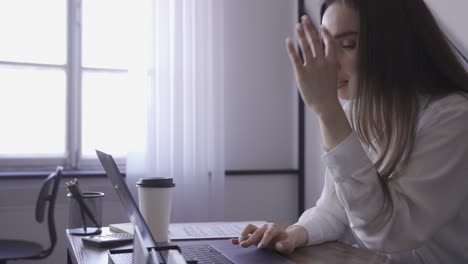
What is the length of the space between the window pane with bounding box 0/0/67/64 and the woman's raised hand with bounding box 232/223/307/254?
2.22 metres

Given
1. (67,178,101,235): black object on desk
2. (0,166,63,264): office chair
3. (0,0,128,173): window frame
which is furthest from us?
(0,0,128,173): window frame

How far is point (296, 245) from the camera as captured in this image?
113 centimetres

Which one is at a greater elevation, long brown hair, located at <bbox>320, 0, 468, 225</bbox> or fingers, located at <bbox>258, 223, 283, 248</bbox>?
long brown hair, located at <bbox>320, 0, 468, 225</bbox>

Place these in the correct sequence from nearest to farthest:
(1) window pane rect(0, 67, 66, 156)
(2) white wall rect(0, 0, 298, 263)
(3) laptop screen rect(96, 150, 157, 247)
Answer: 1. (3) laptop screen rect(96, 150, 157, 247)
2. (1) window pane rect(0, 67, 66, 156)
3. (2) white wall rect(0, 0, 298, 263)

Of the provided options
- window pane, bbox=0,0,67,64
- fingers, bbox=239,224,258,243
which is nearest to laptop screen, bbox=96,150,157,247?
fingers, bbox=239,224,258,243

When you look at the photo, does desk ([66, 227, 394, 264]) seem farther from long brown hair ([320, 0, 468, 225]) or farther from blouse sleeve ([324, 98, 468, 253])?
long brown hair ([320, 0, 468, 225])

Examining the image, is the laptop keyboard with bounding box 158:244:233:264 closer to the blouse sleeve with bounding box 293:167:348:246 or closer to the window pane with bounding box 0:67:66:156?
the blouse sleeve with bounding box 293:167:348:246

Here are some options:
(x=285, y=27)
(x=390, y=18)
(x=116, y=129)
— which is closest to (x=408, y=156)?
(x=390, y=18)

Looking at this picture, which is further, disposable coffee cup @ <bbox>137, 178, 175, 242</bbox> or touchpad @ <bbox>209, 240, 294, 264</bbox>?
disposable coffee cup @ <bbox>137, 178, 175, 242</bbox>

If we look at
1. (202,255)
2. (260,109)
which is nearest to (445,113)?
(202,255)

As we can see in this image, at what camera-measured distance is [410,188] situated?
3.07ft

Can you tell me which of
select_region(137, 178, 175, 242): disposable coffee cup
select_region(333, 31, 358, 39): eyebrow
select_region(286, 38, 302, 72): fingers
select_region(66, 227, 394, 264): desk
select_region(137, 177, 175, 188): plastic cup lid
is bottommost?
select_region(66, 227, 394, 264): desk

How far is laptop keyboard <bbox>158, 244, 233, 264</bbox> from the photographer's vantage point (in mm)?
943

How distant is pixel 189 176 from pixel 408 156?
1.98m
